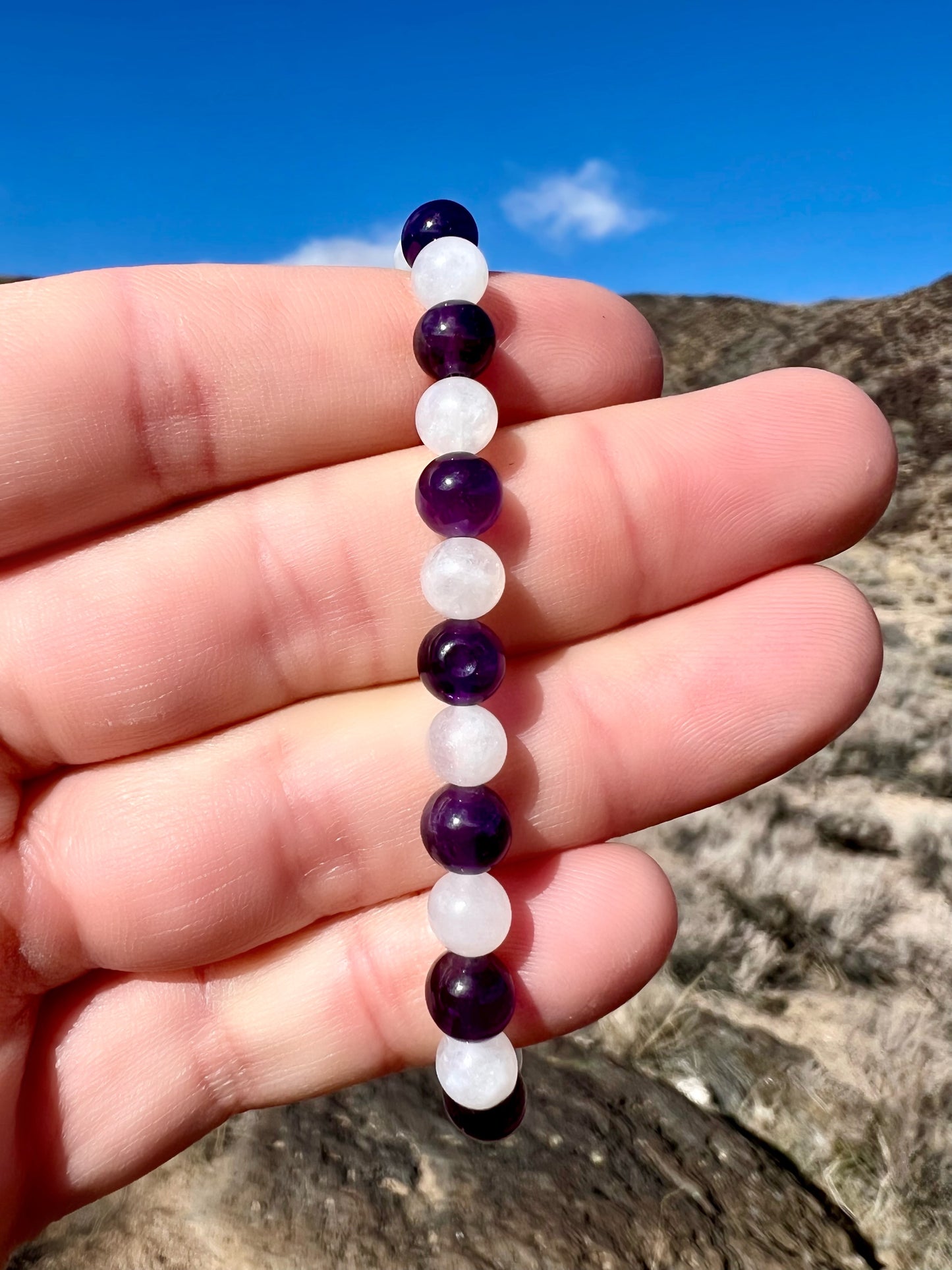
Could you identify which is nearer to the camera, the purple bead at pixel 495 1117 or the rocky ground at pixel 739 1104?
the purple bead at pixel 495 1117

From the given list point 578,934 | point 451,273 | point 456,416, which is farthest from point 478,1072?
point 451,273

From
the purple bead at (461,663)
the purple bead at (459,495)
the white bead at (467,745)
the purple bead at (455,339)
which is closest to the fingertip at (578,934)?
the white bead at (467,745)

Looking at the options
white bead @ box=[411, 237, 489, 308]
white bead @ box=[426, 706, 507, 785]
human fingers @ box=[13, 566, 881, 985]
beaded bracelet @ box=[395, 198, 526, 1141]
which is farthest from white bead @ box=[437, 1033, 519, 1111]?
white bead @ box=[411, 237, 489, 308]

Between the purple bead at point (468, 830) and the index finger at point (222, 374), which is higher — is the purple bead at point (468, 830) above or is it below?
below

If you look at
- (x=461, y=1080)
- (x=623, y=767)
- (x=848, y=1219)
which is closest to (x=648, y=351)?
→ (x=623, y=767)

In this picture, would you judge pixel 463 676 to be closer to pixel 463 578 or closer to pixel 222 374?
pixel 463 578

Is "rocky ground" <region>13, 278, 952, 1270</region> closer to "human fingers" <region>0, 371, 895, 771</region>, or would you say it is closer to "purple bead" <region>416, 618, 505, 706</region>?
"human fingers" <region>0, 371, 895, 771</region>

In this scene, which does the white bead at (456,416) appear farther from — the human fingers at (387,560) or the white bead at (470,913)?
the white bead at (470,913)
